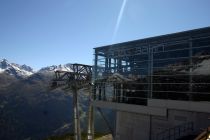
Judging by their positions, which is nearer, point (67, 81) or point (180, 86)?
point (180, 86)

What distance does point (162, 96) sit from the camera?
63.9 ft

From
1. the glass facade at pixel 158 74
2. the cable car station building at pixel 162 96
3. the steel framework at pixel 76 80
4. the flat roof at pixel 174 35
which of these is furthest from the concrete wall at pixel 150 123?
the flat roof at pixel 174 35

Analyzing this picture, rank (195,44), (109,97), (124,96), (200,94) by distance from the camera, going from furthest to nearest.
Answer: (195,44)
(109,97)
(124,96)
(200,94)

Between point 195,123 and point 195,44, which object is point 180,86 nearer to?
point 195,123

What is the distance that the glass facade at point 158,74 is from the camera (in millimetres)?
17578

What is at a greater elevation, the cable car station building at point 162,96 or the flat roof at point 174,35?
the flat roof at point 174,35

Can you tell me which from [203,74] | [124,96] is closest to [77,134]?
[124,96]

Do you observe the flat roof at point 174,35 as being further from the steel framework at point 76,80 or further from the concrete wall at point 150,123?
the concrete wall at point 150,123

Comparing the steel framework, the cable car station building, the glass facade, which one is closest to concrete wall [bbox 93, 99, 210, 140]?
the cable car station building

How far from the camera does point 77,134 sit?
25.2m

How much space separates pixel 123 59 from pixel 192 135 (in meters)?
15.3

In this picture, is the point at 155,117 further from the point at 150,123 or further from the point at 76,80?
the point at 76,80

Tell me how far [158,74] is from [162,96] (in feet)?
5.62

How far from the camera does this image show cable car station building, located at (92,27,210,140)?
16.7 m
